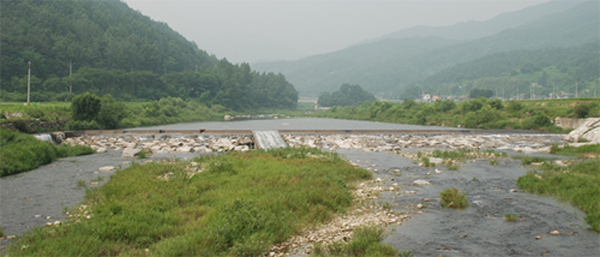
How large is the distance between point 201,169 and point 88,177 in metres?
4.34

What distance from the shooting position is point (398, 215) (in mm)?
9938

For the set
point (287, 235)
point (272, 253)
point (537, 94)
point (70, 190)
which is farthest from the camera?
point (537, 94)

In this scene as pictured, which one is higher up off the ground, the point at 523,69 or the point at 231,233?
the point at 523,69

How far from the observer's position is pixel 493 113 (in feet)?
145

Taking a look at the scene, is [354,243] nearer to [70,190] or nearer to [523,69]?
[70,190]

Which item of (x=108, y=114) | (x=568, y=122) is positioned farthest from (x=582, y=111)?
(x=108, y=114)

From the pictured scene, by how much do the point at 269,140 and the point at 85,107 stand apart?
17.9 m

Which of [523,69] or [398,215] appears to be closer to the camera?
[398,215]

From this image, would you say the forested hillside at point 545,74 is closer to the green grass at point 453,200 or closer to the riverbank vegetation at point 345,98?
the riverbank vegetation at point 345,98

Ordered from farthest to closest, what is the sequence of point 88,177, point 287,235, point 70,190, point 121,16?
point 121,16, point 88,177, point 70,190, point 287,235

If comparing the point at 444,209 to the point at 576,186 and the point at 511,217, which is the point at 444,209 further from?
the point at 576,186

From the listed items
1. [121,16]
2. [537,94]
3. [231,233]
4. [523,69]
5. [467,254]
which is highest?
[121,16]

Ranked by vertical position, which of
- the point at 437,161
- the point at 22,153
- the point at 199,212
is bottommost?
the point at 437,161

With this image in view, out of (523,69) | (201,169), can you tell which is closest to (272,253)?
(201,169)
